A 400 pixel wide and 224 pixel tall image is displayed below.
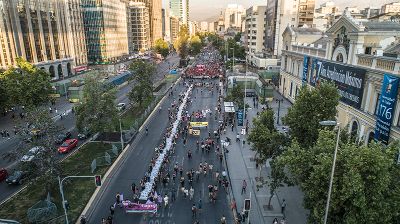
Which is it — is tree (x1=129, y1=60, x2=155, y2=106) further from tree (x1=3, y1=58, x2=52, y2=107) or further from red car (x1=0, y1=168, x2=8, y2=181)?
red car (x1=0, y1=168, x2=8, y2=181)

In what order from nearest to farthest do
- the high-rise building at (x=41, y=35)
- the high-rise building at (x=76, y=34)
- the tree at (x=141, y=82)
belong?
the tree at (x=141, y=82)
the high-rise building at (x=41, y=35)
the high-rise building at (x=76, y=34)

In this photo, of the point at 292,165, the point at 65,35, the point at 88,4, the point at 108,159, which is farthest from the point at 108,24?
the point at 292,165

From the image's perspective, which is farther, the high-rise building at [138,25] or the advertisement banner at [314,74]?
the high-rise building at [138,25]

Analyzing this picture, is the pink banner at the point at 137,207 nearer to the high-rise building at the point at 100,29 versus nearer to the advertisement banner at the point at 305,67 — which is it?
the advertisement banner at the point at 305,67

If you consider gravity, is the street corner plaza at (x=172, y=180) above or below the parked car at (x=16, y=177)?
below

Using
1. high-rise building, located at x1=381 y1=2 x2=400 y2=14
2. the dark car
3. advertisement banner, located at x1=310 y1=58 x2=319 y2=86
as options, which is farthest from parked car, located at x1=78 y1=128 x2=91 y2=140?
high-rise building, located at x1=381 y1=2 x2=400 y2=14

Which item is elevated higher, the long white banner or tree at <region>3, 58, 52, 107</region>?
tree at <region>3, 58, 52, 107</region>

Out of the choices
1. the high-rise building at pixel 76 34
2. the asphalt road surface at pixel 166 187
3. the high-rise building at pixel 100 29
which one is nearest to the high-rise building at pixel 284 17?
the asphalt road surface at pixel 166 187
